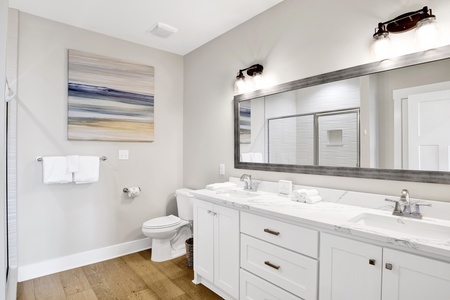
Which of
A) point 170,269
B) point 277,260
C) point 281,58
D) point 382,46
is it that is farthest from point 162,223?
point 382,46

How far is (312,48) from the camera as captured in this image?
6.59 ft

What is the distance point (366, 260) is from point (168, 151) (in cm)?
261

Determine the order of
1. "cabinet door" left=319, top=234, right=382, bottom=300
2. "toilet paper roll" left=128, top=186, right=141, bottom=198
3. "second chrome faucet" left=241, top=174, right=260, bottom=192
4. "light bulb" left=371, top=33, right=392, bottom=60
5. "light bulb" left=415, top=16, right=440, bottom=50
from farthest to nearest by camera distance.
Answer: "toilet paper roll" left=128, top=186, right=141, bottom=198
"second chrome faucet" left=241, top=174, right=260, bottom=192
"light bulb" left=371, top=33, right=392, bottom=60
"light bulb" left=415, top=16, right=440, bottom=50
"cabinet door" left=319, top=234, right=382, bottom=300

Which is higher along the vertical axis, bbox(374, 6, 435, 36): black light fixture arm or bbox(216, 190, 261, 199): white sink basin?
bbox(374, 6, 435, 36): black light fixture arm

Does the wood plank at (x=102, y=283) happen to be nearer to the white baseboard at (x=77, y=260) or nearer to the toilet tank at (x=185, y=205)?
the white baseboard at (x=77, y=260)

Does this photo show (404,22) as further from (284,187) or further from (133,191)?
(133,191)

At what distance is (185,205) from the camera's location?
2.98 m

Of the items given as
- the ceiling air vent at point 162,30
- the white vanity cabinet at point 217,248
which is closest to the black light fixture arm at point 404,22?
the white vanity cabinet at point 217,248

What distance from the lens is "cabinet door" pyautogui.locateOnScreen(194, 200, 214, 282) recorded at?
6.97 feet

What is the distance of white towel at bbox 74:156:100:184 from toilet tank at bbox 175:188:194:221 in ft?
3.11

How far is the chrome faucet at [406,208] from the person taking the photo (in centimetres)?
142

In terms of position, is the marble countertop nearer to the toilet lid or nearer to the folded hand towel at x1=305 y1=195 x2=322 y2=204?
the folded hand towel at x1=305 y1=195 x2=322 y2=204

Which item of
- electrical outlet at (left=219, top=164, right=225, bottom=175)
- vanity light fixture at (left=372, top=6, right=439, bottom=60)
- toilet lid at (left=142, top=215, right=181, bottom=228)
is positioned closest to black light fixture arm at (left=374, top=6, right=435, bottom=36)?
vanity light fixture at (left=372, top=6, right=439, bottom=60)

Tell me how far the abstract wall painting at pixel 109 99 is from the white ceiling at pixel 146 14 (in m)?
0.34
